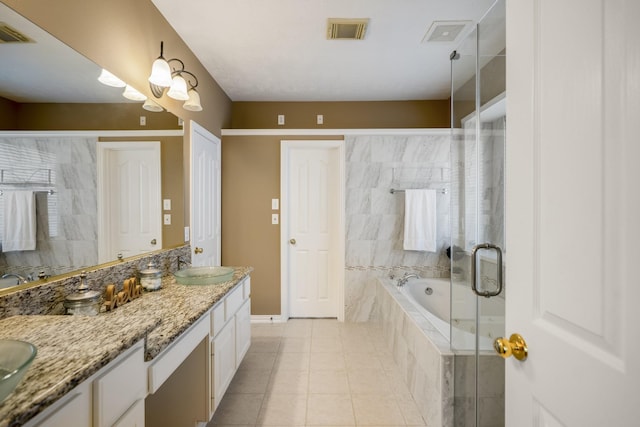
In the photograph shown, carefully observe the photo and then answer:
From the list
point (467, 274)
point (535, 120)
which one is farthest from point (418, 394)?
point (535, 120)

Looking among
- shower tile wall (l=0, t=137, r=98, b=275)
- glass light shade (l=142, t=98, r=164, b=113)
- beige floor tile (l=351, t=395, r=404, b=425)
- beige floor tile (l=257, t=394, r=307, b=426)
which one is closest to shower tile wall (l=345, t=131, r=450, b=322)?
beige floor tile (l=351, t=395, r=404, b=425)

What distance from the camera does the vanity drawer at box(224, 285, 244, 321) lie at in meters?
1.84

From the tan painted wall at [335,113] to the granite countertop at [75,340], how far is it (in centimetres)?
256

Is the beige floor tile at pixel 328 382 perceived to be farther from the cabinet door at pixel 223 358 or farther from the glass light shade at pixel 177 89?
the glass light shade at pixel 177 89

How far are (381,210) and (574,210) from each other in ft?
8.79

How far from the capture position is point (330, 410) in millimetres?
1880

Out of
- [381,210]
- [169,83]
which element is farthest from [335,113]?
[169,83]

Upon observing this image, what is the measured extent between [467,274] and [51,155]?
1944 mm

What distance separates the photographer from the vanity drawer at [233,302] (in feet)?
6.04

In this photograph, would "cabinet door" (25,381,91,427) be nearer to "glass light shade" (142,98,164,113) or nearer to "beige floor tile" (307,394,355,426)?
"beige floor tile" (307,394,355,426)

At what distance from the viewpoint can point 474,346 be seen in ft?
4.60

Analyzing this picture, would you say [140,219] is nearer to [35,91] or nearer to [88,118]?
[88,118]

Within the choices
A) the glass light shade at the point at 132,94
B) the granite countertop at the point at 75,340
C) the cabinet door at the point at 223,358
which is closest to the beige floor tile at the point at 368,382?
the cabinet door at the point at 223,358

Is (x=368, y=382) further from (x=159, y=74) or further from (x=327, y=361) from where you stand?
(x=159, y=74)
